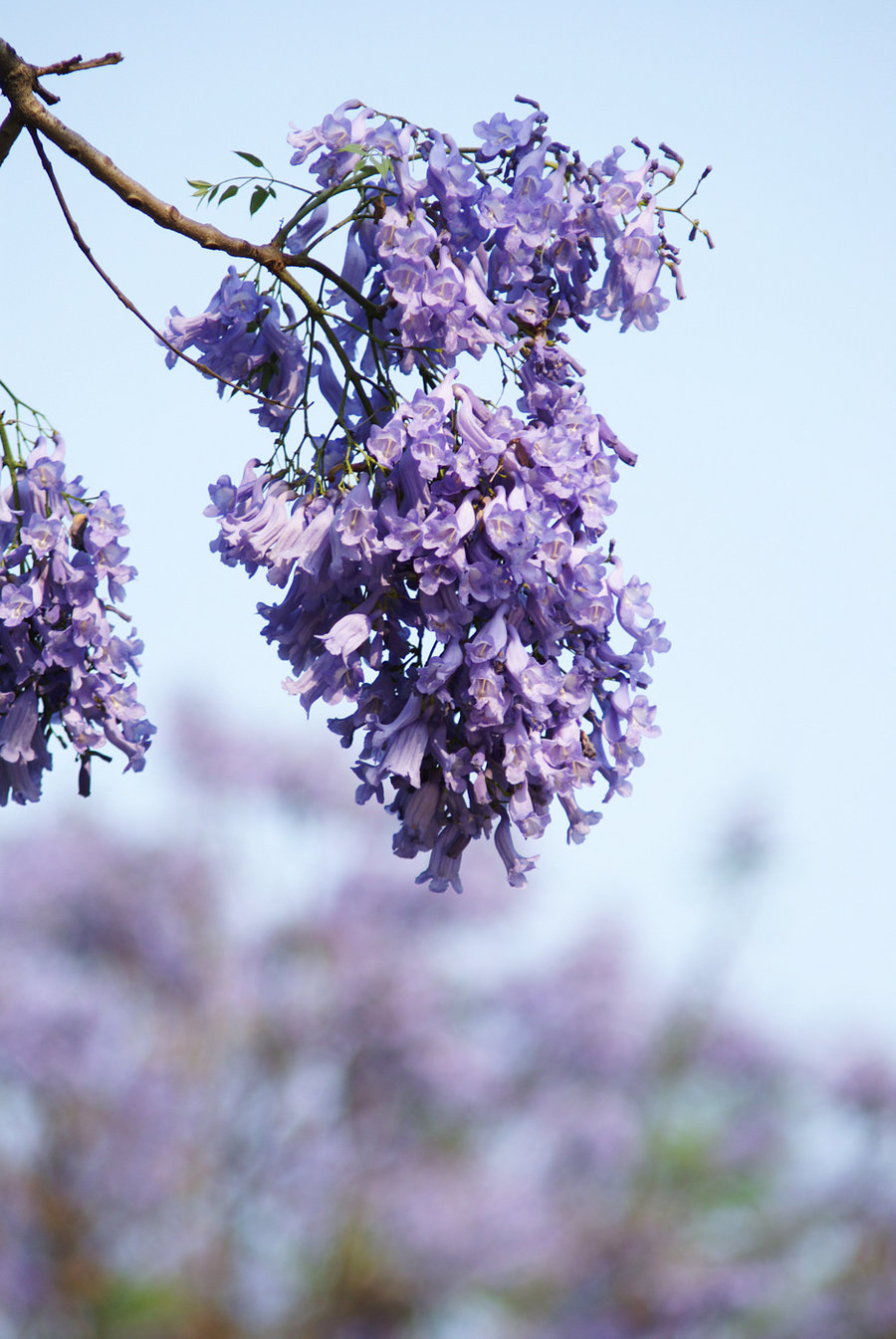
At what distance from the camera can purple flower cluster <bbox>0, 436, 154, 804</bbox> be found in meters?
2.51

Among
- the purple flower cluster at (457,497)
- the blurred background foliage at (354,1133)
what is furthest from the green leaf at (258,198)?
the blurred background foliage at (354,1133)

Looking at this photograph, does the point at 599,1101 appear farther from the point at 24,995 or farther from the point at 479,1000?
the point at 24,995

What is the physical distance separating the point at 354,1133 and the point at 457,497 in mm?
12246

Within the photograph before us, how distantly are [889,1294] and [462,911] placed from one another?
5699 millimetres

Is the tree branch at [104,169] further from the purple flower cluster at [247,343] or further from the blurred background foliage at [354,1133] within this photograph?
the blurred background foliage at [354,1133]

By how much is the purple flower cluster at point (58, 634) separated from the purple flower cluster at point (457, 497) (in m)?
0.37

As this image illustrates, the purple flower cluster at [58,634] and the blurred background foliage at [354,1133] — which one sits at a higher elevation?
the blurred background foliage at [354,1133]

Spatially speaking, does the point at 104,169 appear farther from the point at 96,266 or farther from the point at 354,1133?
the point at 354,1133

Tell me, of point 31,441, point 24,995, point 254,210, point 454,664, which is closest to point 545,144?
point 254,210

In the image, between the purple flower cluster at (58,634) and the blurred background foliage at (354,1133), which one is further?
the blurred background foliage at (354,1133)

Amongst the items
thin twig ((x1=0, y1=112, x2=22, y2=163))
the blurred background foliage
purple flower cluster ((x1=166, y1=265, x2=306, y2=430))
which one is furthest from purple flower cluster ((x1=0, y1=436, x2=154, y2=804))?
the blurred background foliage

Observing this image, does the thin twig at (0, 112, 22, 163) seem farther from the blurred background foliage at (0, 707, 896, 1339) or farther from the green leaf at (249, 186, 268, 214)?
the blurred background foliage at (0, 707, 896, 1339)

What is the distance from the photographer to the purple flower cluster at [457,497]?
2137 mm

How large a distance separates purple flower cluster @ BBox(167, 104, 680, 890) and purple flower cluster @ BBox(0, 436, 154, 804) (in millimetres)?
374
